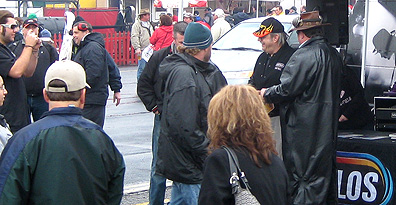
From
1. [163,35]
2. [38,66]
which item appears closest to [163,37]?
[163,35]

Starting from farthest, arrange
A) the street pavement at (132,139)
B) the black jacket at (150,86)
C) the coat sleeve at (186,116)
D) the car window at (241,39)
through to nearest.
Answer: the car window at (241,39), the street pavement at (132,139), the black jacket at (150,86), the coat sleeve at (186,116)

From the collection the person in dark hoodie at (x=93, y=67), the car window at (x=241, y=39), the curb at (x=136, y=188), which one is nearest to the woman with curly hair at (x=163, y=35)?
the car window at (x=241, y=39)

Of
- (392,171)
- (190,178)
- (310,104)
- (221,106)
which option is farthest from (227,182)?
(392,171)

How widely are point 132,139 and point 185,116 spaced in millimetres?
6069

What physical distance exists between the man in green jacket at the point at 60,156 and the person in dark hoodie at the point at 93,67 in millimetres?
4285

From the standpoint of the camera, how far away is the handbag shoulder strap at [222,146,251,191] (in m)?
3.22

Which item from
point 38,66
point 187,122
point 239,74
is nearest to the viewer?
Answer: point 187,122

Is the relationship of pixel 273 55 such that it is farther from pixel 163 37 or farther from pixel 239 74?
pixel 163 37

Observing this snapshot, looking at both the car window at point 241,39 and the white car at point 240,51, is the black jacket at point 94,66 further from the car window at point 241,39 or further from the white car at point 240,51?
the car window at point 241,39

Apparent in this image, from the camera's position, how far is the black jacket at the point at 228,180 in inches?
128

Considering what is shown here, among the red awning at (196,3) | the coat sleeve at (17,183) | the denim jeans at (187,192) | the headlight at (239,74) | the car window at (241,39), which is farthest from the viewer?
the red awning at (196,3)

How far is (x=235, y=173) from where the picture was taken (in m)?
3.25

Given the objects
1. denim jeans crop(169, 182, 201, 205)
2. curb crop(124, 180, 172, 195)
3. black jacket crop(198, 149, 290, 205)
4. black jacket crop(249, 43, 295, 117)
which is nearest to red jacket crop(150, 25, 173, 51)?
curb crop(124, 180, 172, 195)

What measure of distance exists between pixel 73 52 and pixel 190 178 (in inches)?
146
